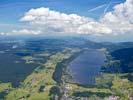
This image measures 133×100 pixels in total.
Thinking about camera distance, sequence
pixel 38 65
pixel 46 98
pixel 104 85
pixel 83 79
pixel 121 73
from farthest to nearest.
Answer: pixel 38 65
pixel 121 73
pixel 83 79
pixel 104 85
pixel 46 98

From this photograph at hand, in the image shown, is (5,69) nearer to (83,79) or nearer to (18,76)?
(18,76)

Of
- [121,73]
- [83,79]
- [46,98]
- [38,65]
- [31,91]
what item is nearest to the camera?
[46,98]

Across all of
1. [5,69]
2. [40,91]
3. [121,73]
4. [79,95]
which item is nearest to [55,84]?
[40,91]

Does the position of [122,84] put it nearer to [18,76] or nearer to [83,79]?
[83,79]

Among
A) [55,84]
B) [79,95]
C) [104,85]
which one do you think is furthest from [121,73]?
[79,95]

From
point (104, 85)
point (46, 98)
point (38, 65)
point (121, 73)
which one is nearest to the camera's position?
point (46, 98)

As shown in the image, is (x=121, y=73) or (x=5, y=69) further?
(x=5, y=69)

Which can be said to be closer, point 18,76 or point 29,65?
point 18,76

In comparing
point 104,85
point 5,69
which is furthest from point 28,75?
point 104,85

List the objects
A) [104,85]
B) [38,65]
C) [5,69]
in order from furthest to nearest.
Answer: [38,65], [5,69], [104,85]
